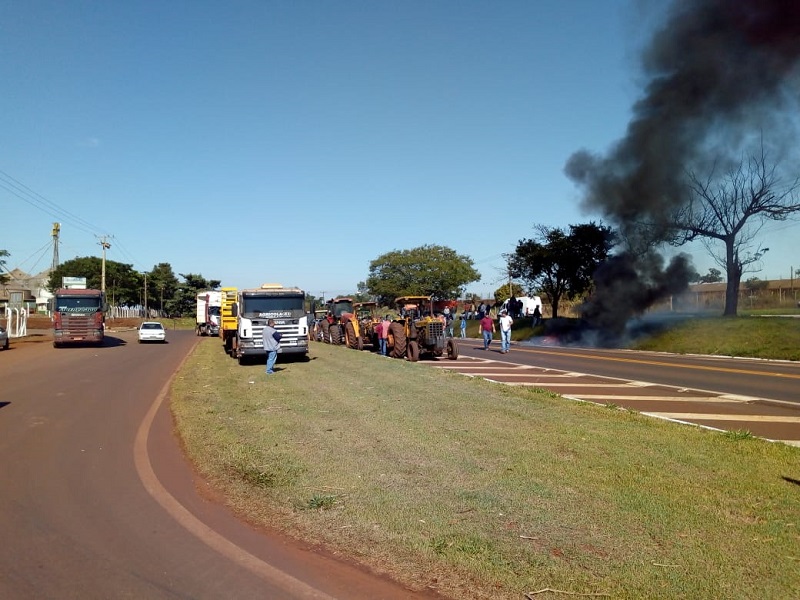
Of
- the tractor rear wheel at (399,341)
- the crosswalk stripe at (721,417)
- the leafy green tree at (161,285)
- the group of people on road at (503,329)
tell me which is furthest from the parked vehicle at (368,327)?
the leafy green tree at (161,285)

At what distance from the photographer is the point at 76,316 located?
3012 cm

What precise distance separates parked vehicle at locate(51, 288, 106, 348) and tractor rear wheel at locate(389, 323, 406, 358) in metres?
16.7

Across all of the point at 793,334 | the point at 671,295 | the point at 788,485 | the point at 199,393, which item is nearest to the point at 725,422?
the point at 788,485

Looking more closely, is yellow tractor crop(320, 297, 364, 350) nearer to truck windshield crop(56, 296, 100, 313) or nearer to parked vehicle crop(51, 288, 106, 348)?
parked vehicle crop(51, 288, 106, 348)

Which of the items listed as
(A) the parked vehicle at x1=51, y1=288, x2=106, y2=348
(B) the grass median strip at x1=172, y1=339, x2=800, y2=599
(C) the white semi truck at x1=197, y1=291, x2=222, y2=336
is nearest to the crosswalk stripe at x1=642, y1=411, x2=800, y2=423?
(B) the grass median strip at x1=172, y1=339, x2=800, y2=599

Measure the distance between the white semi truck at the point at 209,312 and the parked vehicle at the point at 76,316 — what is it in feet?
42.7

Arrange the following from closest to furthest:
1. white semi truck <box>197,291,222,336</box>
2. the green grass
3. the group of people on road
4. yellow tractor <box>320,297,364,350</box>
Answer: the green grass → the group of people on road → yellow tractor <box>320,297,364,350</box> → white semi truck <box>197,291,222,336</box>

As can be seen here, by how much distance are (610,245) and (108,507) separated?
32.2 meters

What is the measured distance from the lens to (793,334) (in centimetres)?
2320

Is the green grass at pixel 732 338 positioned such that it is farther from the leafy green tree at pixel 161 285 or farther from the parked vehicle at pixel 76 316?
the leafy green tree at pixel 161 285

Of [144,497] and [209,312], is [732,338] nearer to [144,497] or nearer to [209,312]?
[144,497]

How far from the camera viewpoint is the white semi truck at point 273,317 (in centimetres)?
2002

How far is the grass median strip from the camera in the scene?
4.13 m

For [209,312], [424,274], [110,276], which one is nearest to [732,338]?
[209,312]
